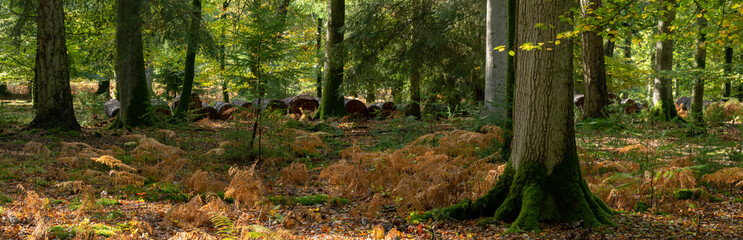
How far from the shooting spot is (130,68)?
41.0ft

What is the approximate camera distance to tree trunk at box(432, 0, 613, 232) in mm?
4492

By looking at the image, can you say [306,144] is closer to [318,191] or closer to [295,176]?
[295,176]

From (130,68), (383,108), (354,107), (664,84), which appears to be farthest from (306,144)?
(664,84)

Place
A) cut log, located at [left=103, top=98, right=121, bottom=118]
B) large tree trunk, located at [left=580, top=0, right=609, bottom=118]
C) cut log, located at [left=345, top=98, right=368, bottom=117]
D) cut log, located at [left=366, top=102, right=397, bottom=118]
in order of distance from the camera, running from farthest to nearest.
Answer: cut log, located at [left=366, top=102, right=397, bottom=118]
cut log, located at [left=345, top=98, right=368, bottom=117]
cut log, located at [left=103, top=98, right=121, bottom=118]
large tree trunk, located at [left=580, top=0, right=609, bottom=118]

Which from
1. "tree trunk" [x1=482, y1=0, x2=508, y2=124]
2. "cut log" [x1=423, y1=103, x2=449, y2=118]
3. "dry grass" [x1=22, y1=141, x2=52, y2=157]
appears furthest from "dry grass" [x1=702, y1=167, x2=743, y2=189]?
"dry grass" [x1=22, y1=141, x2=52, y2=157]

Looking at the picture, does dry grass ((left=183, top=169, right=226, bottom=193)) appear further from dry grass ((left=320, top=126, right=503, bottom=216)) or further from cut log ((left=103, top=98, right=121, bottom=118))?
cut log ((left=103, top=98, right=121, bottom=118))

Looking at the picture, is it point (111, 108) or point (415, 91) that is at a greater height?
point (415, 91)

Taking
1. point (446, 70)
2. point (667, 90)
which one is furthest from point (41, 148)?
point (667, 90)

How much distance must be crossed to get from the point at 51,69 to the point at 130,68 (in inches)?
94.1

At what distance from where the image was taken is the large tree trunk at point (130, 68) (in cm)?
1208

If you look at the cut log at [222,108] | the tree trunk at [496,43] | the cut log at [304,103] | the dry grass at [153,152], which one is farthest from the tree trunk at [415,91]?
the dry grass at [153,152]

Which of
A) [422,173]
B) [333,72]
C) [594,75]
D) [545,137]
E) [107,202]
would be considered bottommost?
[107,202]

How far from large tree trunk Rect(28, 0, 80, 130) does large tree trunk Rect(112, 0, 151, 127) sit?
1.86 m

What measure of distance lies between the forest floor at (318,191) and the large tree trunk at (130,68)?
2977mm
